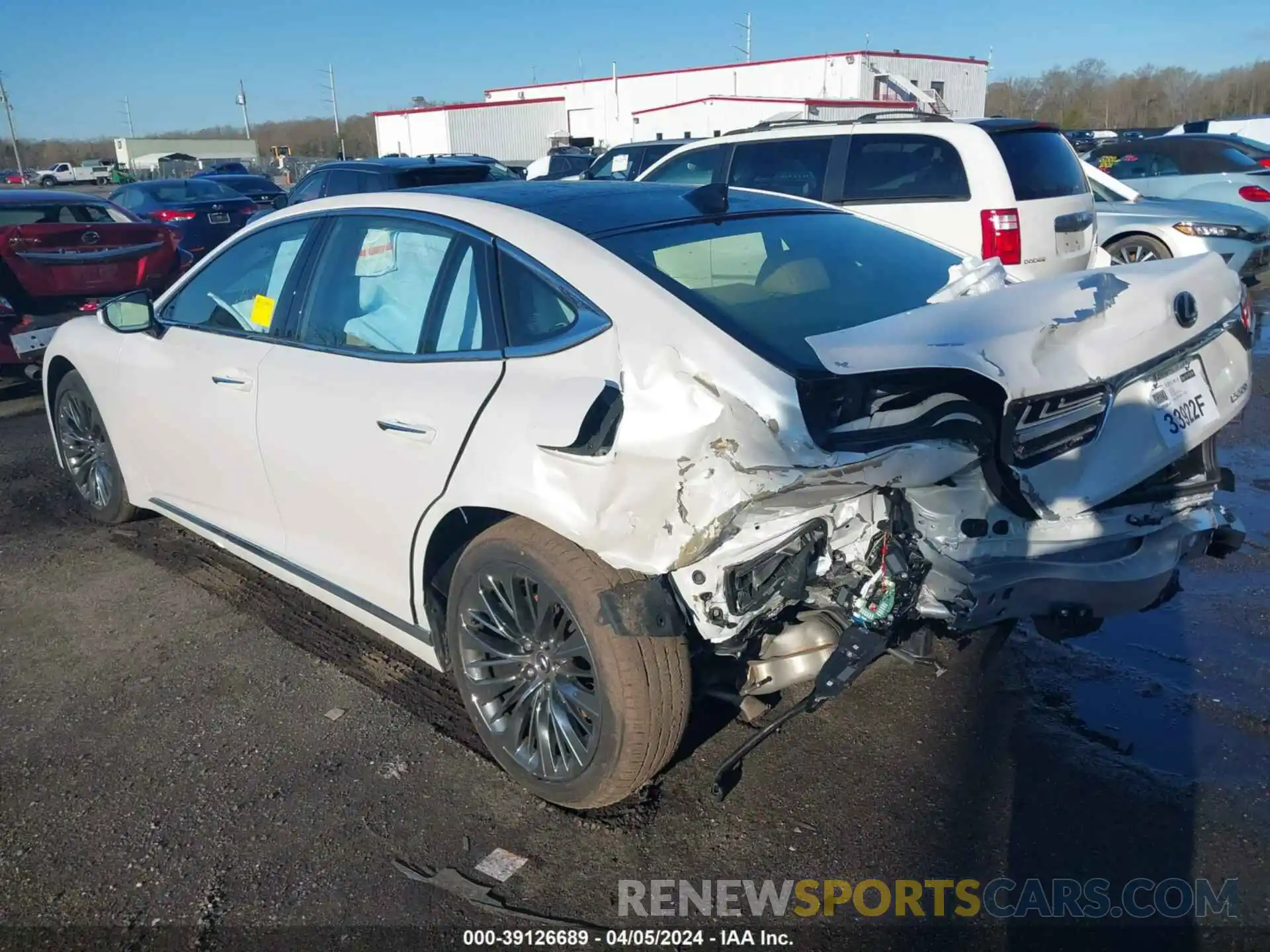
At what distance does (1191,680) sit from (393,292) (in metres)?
3.05

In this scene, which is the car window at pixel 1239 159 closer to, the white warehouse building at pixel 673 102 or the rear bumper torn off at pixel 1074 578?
the rear bumper torn off at pixel 1074 578

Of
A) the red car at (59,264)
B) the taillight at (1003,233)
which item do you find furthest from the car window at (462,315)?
the taillight at (1003,233)

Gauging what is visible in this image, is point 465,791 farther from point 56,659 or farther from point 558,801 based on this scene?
point 56,659

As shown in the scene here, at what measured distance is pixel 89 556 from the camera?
4879 mm

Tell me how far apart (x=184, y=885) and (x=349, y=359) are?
163 cm

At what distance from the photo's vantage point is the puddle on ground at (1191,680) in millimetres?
3043

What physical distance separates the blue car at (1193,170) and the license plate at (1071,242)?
5271 mm

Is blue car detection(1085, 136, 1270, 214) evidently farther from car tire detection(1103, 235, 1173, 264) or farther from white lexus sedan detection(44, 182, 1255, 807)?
white lexus sedan detection(44, 182, 1255, 807)

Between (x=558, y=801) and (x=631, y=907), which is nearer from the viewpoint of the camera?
(x=631, y=907)

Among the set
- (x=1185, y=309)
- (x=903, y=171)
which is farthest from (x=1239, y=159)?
(x=1185, y=309)

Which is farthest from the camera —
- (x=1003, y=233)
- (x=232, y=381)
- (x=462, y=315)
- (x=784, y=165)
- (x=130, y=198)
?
(x=130, y=198)

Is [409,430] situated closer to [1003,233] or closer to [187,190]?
[1003,233]

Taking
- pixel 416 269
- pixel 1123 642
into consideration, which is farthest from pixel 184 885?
pixel 1123 642

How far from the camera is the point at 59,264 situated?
7793mm
